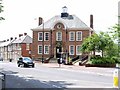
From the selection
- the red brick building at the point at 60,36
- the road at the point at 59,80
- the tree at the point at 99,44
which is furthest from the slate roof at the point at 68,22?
the road at the point at 59,80

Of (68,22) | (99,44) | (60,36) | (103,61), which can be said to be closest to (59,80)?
(103,61)

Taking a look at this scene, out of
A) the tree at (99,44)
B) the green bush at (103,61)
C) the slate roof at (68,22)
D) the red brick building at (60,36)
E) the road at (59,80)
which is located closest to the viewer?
the road at (59,80)

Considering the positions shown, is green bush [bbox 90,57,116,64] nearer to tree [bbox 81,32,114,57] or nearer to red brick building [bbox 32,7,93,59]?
tree [bbox 81,32,114,57]

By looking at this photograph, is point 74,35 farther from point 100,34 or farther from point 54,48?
point 100,34

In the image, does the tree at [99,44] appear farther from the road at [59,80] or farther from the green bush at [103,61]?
the road at [59,80]

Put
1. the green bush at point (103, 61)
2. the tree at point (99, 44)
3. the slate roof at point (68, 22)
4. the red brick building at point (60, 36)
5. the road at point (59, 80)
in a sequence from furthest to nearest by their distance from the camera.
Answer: the slate roof at point (68, 22) < the red brick building at point (60, 36) < the tree at point (99, 44) < the green bush at point (103, 61) < the road at point (59, 80)

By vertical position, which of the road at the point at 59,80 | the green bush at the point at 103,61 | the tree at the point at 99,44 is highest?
the tree at the point at 99,44

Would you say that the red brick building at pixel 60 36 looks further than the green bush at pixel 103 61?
Yes

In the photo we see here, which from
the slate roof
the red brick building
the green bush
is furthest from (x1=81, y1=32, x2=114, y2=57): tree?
the slate roof

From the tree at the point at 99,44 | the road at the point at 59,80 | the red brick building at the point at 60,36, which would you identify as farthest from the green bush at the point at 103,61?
the red brick building at the point at 60,36

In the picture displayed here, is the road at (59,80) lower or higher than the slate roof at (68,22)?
lower

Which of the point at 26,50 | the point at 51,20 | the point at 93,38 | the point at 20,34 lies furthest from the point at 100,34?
the point at 20,34

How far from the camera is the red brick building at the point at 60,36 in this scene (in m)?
78.1

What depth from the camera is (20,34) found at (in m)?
116
